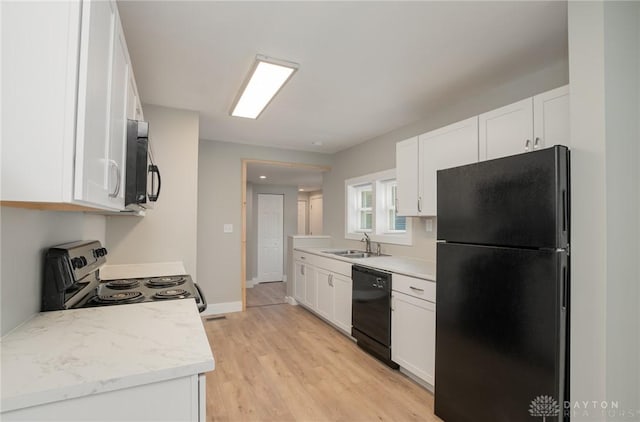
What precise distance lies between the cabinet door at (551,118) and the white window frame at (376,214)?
170 centimetres

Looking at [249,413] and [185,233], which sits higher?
[185,233]

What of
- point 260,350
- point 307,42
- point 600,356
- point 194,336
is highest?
point 307,42

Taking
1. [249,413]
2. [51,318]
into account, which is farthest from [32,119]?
[249,413]

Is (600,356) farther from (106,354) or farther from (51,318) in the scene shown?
(51,318)

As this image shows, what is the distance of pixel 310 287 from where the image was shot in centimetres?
435

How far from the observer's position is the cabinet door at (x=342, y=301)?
135 inches

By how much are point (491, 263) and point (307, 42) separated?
5.67ft

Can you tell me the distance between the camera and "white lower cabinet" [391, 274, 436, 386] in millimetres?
2334

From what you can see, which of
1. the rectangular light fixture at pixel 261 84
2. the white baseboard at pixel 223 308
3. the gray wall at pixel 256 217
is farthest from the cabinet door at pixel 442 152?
the gray wall at pixel 256 217

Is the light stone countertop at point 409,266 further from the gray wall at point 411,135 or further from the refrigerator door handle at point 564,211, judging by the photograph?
the refrigerator door handle at point 564,211

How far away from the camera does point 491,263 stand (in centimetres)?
169

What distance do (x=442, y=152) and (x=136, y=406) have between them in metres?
2.58

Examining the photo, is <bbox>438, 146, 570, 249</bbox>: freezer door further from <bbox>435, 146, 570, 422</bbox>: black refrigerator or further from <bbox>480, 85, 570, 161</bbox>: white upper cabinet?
<bbox>480, 85, 570, 161</bbox>: white upper cabinet

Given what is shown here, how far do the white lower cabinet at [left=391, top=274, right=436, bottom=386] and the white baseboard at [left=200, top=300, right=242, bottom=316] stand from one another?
248 centimetres
